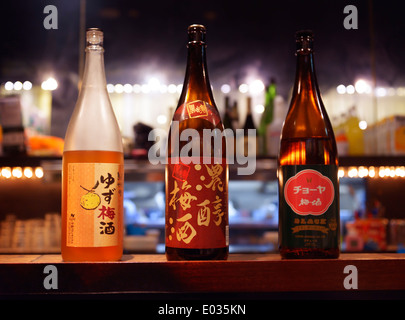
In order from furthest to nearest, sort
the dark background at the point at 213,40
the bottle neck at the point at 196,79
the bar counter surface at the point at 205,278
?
the dark background at the point at 213,40
the bottle neck at the point at 196,79
the bar counter surface at the point at 205,278

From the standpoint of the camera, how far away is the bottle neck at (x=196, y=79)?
632mm

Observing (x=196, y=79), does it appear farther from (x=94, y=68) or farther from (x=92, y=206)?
(x=92, y=206)

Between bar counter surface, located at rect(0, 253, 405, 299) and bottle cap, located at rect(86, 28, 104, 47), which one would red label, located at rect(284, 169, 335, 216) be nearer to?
bar counter surface, located at rect(0, 253, 405, 299)

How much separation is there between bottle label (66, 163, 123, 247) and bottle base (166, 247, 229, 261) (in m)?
0.07

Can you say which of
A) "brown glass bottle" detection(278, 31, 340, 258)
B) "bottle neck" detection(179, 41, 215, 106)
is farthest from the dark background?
"brown glass bottle" detection(278, 31, 340, 258)

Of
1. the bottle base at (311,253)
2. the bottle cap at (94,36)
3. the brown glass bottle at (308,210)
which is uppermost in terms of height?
the bottle cap at (94,36)

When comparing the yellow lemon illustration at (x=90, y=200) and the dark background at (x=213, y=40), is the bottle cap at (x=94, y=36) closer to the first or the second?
the yellow lemon illustration at (x=90, y=200)

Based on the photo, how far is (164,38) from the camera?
2285 millimetres

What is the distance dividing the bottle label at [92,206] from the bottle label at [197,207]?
75 mm

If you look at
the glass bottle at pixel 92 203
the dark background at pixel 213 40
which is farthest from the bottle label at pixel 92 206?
the dark background at pixel 213 40

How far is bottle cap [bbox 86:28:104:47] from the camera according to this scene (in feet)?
1.85
